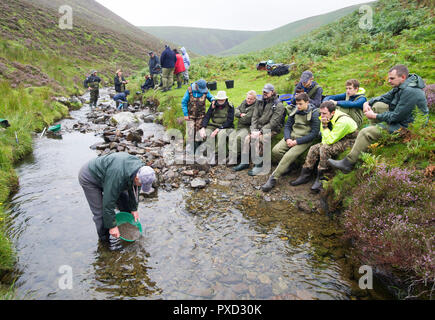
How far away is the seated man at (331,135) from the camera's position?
6.63 metres

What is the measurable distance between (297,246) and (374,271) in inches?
54.3

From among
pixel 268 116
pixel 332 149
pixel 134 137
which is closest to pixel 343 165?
pixel 332 149

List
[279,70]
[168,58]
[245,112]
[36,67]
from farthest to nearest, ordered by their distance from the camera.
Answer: [36,67], [168,58], [279,70], [245,112]

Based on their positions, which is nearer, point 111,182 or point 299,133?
point 111,182

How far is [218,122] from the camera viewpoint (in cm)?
980

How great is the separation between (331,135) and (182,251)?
186 inches

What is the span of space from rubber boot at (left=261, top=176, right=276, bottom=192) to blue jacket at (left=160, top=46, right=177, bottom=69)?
12.1 meters

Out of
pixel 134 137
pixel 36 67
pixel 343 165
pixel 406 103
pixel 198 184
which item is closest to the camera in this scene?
pixel 406 103

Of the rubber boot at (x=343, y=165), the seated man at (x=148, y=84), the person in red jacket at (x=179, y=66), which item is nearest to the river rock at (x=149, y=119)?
the person in red jacket at (x=179, y=66)

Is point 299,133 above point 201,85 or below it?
below

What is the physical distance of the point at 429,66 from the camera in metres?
8.88

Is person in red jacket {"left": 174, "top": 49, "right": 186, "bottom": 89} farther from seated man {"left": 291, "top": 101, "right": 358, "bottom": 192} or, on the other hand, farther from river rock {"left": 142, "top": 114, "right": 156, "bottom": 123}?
seated man {"left": 291, "top": 101, "right": 358, "bottom": 192}

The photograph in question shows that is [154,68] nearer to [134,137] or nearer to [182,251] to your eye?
[134,137]
